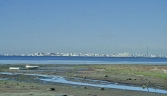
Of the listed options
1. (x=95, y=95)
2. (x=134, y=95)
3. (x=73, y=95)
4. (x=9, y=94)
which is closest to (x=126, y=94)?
(x=134, y=95)

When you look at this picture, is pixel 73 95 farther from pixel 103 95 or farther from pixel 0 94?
Result: pixel 0 94

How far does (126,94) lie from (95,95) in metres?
3.79

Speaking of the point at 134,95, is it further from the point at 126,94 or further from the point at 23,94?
the point at 23,94

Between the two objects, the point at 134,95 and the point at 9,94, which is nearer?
the point at 9,94

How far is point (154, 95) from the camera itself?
119 feet

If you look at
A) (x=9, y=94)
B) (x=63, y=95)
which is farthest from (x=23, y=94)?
(x=63, y=95)

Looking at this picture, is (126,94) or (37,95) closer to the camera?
(37,95)

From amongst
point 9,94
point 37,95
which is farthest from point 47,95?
point 9,94

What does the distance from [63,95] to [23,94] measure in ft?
13.0

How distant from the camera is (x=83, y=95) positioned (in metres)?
34.6

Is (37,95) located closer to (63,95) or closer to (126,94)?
(63,95)

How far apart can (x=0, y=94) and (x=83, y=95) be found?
8221mm

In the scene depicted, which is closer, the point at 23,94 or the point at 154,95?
the point at 23,94

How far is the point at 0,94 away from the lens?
3294cm
